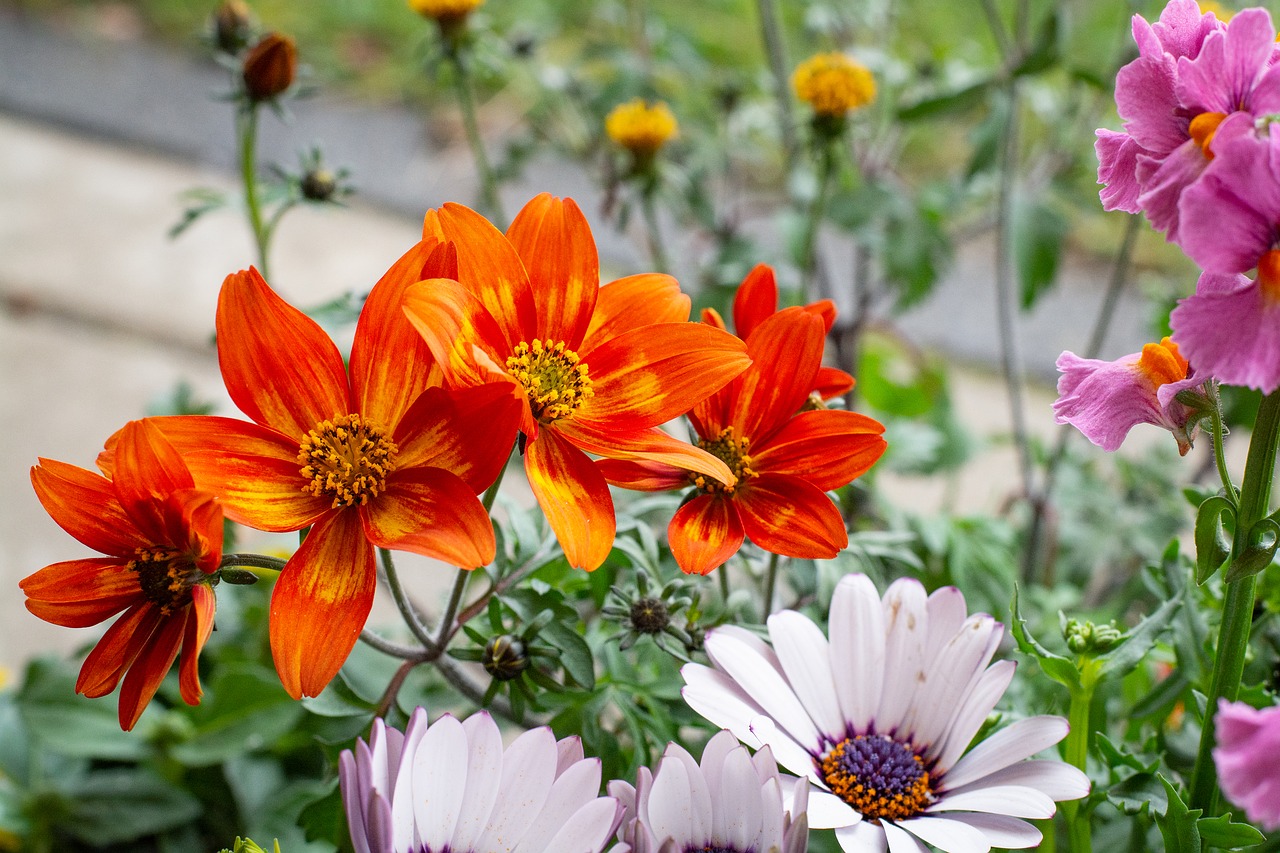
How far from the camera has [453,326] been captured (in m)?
0.36

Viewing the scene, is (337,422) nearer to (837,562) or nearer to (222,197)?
(837,562)

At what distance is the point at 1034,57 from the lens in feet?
2.56

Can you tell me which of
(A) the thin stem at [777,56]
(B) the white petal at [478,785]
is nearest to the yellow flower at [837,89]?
(A) the thin stem at [777,56]

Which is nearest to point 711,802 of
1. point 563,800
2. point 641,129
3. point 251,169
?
point 563,800

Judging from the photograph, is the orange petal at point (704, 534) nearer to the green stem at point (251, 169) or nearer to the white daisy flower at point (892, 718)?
the white daisy flower at point (892, 718)

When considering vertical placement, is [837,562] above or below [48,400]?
below

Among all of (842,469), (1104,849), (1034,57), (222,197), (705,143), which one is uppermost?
(705,143)

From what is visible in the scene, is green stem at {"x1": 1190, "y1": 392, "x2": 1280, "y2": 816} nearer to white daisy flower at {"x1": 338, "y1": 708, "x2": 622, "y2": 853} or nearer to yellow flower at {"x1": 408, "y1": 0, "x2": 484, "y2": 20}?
white daisy flower at {"x1": 338, "y1": 708, "x2": 622, "y2": 853}

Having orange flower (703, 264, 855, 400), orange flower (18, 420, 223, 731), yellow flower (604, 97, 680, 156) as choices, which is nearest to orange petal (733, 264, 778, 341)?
orange flower (703, 264, 855, 400)

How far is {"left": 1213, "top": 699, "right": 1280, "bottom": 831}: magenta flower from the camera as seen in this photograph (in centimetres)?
27

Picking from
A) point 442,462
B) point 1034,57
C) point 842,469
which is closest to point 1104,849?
point 842,469

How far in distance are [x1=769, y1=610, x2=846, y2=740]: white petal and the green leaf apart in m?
0.13

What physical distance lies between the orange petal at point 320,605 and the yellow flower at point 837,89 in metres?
0.53

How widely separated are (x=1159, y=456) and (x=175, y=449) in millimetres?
847
